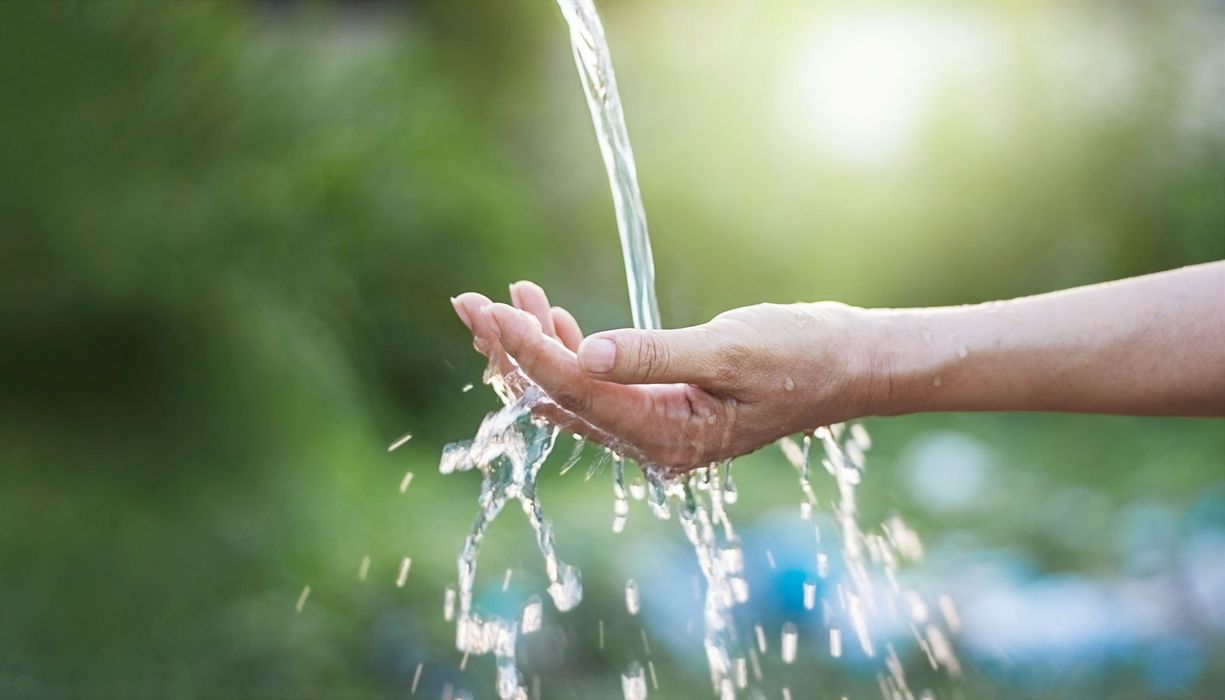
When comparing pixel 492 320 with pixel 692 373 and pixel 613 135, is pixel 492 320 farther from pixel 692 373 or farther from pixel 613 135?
pixel 613 135

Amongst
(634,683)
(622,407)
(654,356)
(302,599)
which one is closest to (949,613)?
(634,683)

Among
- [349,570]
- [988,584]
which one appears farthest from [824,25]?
[349,570]

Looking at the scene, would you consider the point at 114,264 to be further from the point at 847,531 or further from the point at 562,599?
the point at 562,599

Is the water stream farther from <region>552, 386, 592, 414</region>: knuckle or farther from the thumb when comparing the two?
the thumb

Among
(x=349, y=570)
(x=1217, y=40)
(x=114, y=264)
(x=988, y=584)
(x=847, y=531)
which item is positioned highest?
(x=1217, y=40)

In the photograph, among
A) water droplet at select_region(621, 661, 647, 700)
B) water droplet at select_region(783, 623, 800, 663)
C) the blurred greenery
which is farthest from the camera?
the blurred greenery

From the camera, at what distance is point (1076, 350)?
1675 mm

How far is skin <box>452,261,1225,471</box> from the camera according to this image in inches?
61.1

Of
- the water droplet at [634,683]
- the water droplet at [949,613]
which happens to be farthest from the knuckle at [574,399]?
the water droplet at [949,613]

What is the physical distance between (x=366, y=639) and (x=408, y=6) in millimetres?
3820

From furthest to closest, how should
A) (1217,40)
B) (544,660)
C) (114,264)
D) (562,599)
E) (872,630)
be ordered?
(1217,40) → (114,264) → (872,630) → (544,660) → (562,599)

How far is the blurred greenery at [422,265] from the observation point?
12.6 feet

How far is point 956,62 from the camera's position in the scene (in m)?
7.15

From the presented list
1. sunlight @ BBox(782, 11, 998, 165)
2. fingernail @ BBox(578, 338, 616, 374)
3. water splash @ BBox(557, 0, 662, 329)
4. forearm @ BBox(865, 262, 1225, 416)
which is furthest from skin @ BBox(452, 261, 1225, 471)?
sunlight @ BBox(782, 11, 998, 165)
